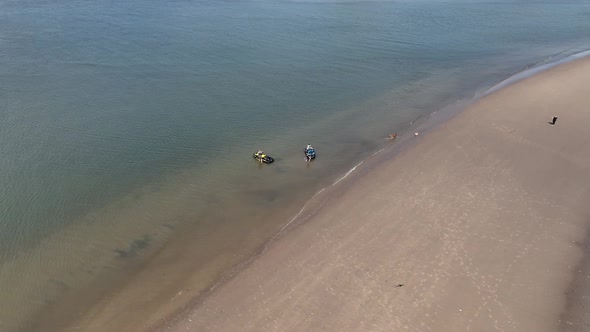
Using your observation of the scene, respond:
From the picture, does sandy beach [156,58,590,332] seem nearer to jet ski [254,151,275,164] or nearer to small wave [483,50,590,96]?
jet ski [254,151,275,164]

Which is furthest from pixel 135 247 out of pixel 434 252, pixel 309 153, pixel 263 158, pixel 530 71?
pixel 530 71

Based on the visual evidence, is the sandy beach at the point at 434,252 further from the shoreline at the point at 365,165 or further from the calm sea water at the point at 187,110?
the calm sea water at the point at 187,110

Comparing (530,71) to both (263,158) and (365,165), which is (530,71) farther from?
(263,158)

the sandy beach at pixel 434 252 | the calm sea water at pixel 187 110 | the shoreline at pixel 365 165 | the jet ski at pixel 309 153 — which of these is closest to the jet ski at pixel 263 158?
the calm sea water at pixel 187 110

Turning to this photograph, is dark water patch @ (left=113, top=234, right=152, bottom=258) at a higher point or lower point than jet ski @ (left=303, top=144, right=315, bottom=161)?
lower

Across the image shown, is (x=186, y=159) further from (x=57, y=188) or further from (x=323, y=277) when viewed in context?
(x=323, y=277)

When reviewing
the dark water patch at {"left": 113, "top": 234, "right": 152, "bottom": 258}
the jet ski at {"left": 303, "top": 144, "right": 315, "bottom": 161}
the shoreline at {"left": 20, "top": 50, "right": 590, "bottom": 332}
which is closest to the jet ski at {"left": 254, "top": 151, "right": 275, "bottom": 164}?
the jet ski at {"left": 303, "top": 144, "right": 315, "bottom": 161}
